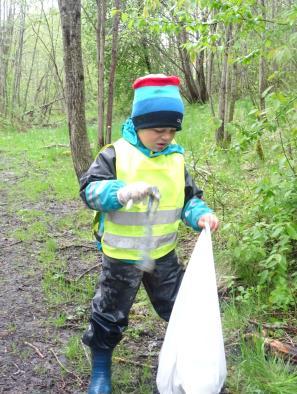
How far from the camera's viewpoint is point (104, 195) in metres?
1.94

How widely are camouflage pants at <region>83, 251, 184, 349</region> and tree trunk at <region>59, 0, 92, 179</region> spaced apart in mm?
2989

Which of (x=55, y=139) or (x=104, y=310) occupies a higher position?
(x=104, y=310)

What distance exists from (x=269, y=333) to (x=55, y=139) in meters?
10.2

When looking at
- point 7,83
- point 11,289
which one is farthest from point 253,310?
point 7,83

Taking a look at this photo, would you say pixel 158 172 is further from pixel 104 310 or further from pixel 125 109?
pixel 125 109

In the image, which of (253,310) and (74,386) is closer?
(74,386)

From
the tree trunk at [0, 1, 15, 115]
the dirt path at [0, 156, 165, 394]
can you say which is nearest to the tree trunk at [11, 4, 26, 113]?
the tree trunk at [0, 1, 15, 115]

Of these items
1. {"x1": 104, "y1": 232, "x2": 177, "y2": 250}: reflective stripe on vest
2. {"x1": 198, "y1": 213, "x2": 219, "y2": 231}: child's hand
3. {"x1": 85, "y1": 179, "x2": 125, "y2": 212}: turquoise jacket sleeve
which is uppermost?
{"x1": 85, "y1": 179, "x2": 125, "y2": 212}: turquoise jacket sleeve

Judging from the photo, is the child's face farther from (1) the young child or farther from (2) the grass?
(2) the grass

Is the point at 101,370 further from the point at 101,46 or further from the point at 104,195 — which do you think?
the point at 101,46

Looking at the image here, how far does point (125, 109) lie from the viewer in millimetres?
14406

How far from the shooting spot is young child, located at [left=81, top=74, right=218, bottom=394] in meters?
2.06

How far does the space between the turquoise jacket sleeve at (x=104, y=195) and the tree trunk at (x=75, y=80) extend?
3.06 meters

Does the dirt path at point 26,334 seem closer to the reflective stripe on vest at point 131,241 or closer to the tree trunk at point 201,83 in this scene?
the reflective stripe on vest at point 131,241
